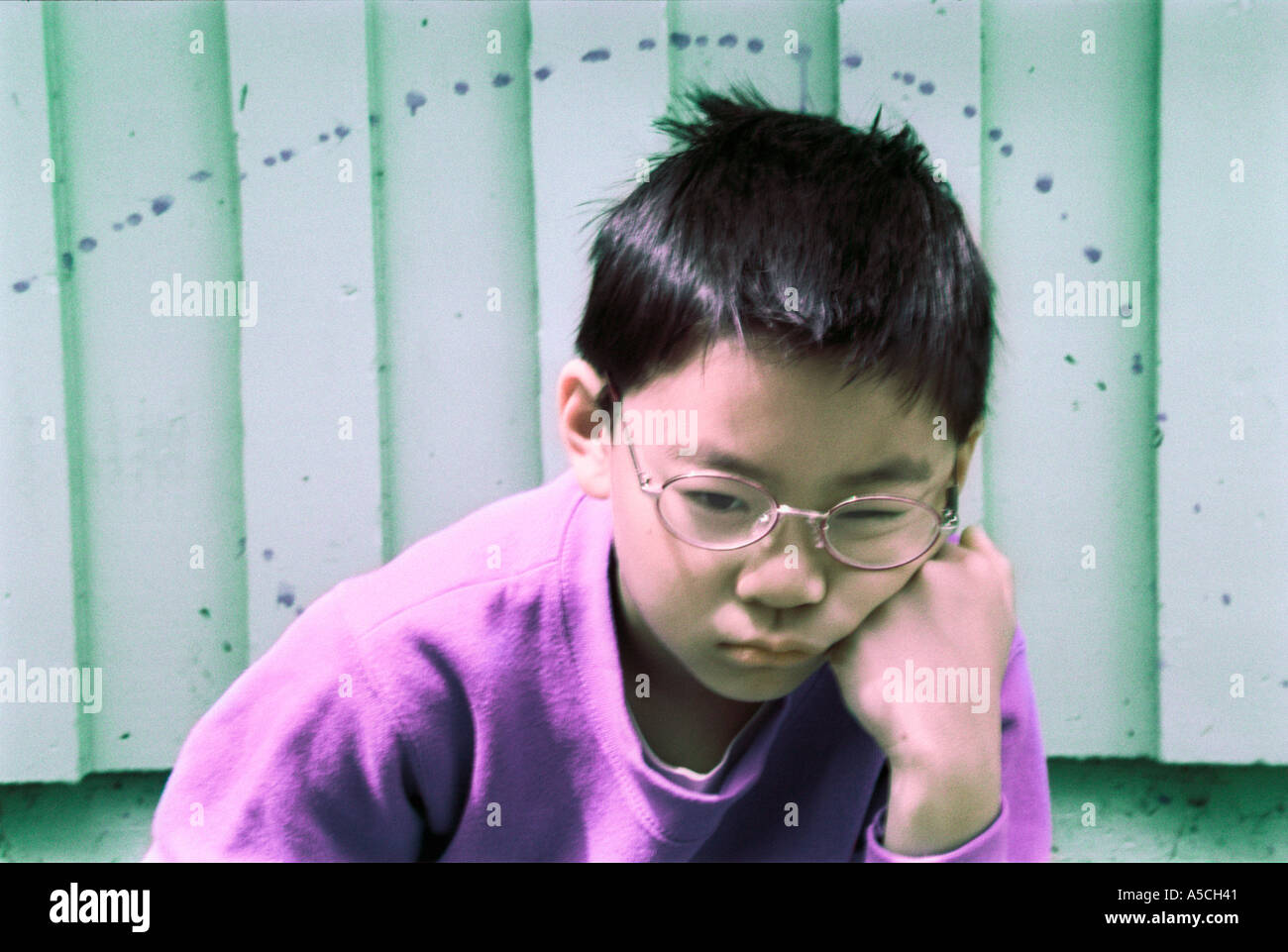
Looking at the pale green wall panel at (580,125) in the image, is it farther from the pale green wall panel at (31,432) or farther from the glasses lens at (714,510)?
the pale green wall panel at (31,432)

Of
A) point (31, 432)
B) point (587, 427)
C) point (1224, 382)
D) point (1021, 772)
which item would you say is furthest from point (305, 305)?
point (1224, 382)

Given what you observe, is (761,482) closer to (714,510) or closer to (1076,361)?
(714,510)

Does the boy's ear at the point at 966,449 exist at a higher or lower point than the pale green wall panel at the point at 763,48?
lower

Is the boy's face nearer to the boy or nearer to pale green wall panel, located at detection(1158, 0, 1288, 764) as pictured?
the boy

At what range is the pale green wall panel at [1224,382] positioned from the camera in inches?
36.6

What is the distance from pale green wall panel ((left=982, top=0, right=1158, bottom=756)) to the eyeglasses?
1.49 ft

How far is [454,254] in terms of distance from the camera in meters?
0.94

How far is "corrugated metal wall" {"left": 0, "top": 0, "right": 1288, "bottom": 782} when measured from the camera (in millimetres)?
920

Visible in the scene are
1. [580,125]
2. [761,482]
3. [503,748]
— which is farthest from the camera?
[580,125]

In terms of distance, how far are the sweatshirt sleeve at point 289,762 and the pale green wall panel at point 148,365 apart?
368 mm

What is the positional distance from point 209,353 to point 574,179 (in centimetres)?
45

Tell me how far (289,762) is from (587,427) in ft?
1.07

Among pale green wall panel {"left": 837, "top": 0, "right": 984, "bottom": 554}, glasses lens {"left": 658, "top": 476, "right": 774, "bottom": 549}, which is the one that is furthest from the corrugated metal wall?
glasses lens {"left": 658, "top": 476, "right": 774, "bottom": 549}

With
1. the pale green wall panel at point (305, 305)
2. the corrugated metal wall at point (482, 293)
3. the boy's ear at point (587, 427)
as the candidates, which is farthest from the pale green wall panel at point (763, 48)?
the boy's ear at point (587, 427)
